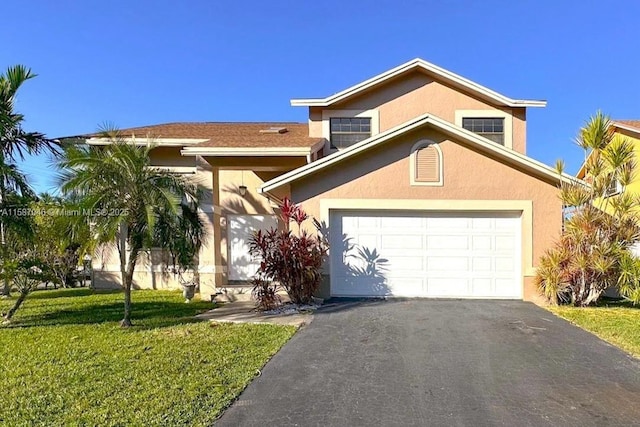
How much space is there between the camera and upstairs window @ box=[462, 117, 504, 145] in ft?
45.8

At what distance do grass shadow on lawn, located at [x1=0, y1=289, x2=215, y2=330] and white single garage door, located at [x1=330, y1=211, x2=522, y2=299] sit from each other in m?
4.14

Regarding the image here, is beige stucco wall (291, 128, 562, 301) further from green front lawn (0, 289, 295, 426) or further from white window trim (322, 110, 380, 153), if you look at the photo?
green front lawn (0, 289, 295, 426)

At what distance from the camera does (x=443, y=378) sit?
5227mm

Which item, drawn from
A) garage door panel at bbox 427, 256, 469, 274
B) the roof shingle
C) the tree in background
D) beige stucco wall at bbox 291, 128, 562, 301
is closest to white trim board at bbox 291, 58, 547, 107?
the roof shingle

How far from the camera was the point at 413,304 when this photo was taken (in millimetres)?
10055

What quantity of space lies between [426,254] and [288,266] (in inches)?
152

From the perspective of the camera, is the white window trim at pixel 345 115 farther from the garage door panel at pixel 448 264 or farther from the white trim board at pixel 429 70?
the garage door panel at pixel 448 264

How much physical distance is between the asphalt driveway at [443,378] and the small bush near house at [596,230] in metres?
1.96

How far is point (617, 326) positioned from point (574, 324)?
0.77 metres

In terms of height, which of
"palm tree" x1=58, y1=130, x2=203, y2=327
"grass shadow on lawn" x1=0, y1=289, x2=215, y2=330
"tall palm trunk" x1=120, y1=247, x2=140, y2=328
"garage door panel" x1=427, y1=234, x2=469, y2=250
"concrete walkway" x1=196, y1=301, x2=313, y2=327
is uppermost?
"palm tree" x1=58, y1=130, x2=203, y2=327

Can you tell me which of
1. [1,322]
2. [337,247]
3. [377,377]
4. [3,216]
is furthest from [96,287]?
[377,377]

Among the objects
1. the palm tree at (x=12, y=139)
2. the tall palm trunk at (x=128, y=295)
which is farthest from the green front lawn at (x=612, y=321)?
the palm tree at (x=12, y=139)

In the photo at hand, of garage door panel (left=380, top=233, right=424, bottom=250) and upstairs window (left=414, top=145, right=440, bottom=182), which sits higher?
upstairs window (left=414, top=145, right=440, bottom=182)

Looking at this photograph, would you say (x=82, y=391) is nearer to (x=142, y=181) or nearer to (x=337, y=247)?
(x=142, y=181)
